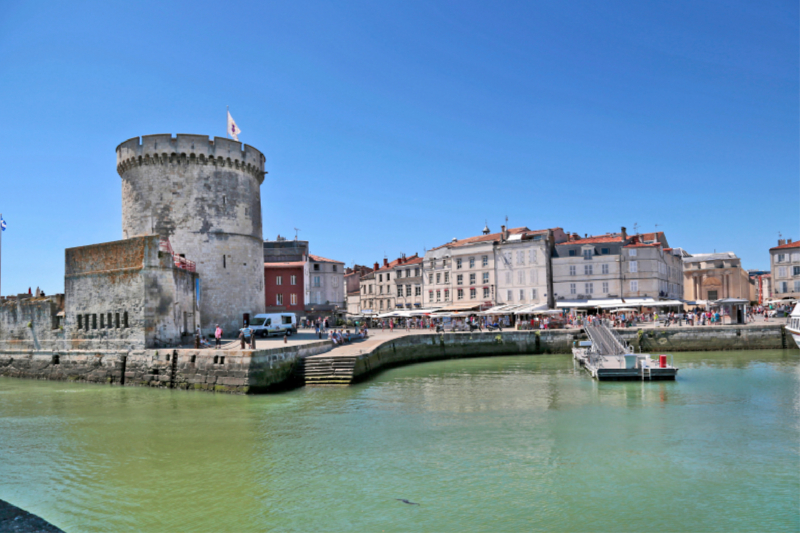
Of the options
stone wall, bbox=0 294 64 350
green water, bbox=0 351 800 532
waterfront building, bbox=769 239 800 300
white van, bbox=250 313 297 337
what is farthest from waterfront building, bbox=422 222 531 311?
stone wall, bbox=0 294 64 350

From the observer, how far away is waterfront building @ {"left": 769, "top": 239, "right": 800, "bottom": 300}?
184 feet

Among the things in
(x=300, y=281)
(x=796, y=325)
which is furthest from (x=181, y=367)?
(x=796, y=325)

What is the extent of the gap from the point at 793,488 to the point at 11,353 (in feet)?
109

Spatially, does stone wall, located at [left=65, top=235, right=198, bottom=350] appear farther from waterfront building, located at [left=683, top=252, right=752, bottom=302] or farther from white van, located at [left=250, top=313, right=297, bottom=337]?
waterfront building, located at [left=683, top=252, right=752, bottom=302]

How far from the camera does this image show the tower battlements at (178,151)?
99.8 ft

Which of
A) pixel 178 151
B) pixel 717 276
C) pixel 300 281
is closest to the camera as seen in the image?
pixel 178 151

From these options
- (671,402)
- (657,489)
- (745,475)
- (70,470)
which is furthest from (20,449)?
(671,402)

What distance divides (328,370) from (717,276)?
200 ft

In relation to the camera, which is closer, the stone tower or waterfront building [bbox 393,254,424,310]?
the stone tower

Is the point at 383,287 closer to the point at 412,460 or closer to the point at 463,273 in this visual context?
the point at 463,273

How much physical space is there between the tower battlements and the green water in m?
14.2

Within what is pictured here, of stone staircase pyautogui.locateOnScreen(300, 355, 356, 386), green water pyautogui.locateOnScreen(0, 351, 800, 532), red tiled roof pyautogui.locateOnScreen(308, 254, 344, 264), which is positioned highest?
red tiled roof pyautogui.locateOnScreen(308, 254, 344, 264)

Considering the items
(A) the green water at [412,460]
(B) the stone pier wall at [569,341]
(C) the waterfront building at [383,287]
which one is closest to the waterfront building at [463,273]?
(C) the waterfront building at [383,287]

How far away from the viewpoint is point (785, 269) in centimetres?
5688
